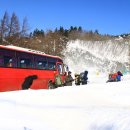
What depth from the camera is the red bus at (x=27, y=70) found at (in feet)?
71.7

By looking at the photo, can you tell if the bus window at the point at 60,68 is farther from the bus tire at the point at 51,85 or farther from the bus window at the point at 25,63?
the bus window at the point at 25,63

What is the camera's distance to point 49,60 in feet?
90.9

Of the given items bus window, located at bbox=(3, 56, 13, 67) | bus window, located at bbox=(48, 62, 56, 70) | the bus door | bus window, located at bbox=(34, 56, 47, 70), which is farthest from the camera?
the bus door

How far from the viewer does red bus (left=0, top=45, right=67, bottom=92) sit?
71.7 ft

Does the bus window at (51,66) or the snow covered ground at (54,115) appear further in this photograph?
the bus window at (51,66)

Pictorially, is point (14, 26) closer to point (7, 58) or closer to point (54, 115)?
point (7, 58)

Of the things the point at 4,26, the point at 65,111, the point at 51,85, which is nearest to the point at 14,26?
the point at 4,26

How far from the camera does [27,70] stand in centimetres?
2412

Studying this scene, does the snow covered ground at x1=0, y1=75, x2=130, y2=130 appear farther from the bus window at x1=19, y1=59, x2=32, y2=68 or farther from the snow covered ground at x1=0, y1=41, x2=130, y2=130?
the bus window at x1=19, y1=59, x2=32, y2=68

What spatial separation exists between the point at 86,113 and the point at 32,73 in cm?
1366

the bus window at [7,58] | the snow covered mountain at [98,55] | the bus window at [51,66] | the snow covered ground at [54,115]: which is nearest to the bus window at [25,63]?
the bus window at [7,58]

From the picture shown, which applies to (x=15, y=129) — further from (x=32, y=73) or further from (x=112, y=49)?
(x=112, y=49)

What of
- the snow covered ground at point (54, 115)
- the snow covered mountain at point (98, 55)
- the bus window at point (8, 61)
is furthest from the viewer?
the snow covered mountain at point (98, 55)

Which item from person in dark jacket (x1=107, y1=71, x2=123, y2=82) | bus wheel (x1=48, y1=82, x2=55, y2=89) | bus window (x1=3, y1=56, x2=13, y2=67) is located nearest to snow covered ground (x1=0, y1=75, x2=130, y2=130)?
bus window (x1=3, y1=56, x2=13, y2=67)
